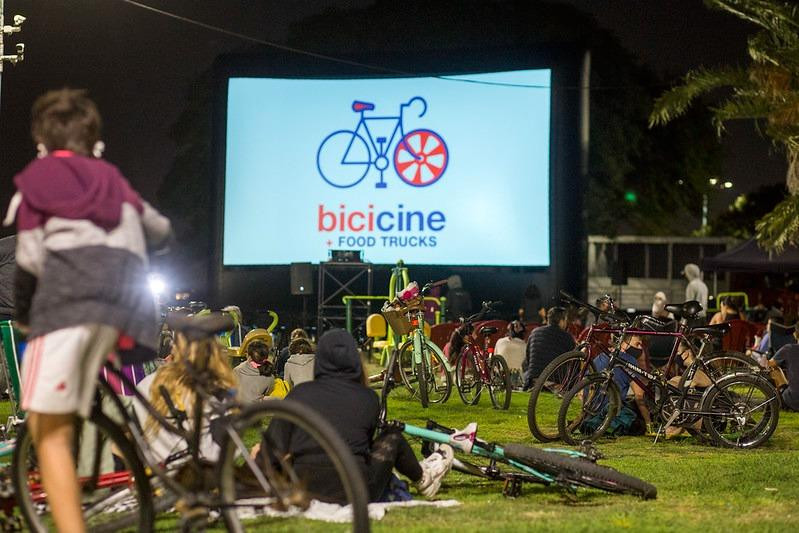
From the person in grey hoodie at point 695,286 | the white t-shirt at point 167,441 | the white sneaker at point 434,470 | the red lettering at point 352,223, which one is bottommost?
the white sneaker at point 434,470

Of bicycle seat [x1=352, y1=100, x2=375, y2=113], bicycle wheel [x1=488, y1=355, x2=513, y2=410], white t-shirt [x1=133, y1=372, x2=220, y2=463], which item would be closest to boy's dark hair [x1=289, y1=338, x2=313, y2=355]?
bicycle wheel [x1=488, y1=355, x2=513, y2=410]

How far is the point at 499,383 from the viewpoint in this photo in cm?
1291

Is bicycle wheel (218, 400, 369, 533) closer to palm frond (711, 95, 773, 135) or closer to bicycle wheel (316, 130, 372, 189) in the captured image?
palm frond (711, 95, 773, 135)

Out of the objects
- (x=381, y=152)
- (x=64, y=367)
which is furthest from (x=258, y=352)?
(x=381, y=152)

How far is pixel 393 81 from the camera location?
23.5m

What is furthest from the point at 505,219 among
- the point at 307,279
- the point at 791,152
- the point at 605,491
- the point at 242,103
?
the point at 605,491

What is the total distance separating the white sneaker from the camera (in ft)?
20.9

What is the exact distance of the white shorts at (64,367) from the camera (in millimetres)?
3596

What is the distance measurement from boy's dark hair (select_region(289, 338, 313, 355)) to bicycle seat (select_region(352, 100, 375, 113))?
45.3 ft

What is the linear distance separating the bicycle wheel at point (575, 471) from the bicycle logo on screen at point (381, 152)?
16.7m

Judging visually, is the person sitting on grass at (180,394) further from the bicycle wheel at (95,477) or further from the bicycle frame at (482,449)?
the bicycle frame at (482,449)

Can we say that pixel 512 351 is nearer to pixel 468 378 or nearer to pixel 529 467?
pixel 468 378

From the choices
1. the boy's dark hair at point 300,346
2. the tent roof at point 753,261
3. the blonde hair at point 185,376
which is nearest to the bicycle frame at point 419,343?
the boy's dark hair at point 300,346

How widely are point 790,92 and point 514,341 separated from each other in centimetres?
455
